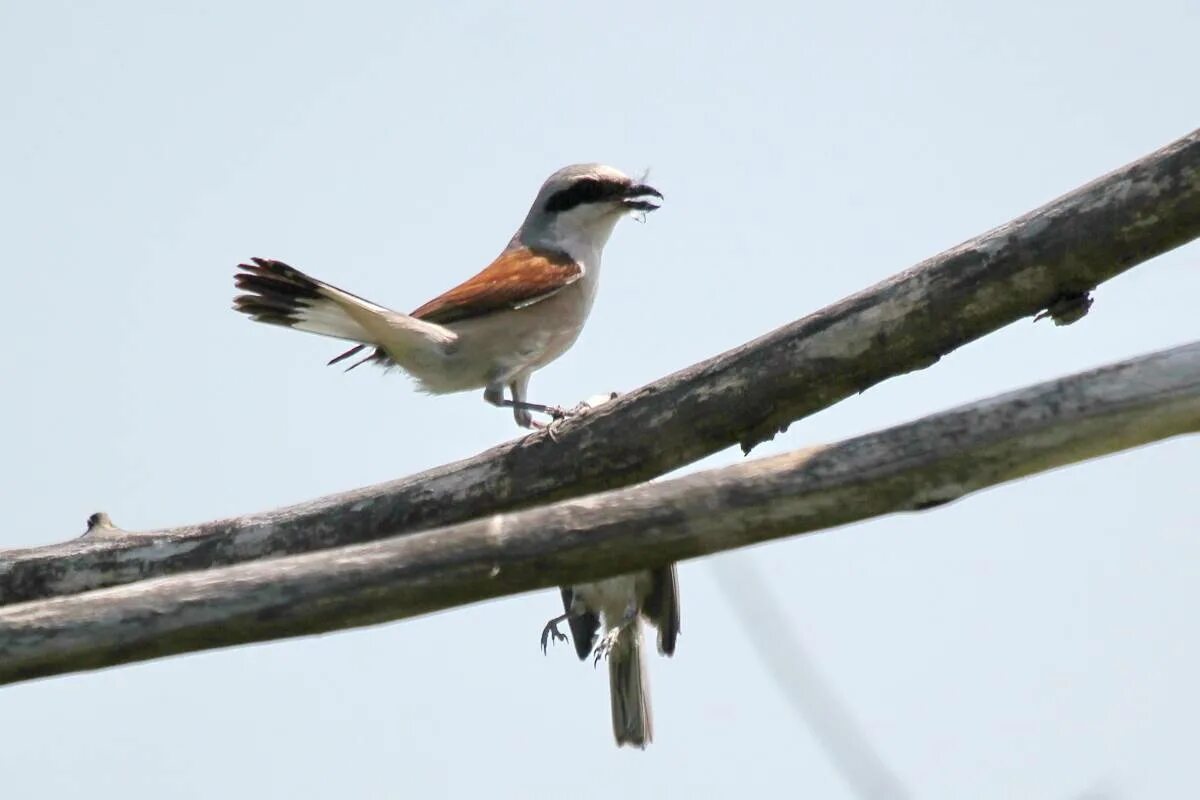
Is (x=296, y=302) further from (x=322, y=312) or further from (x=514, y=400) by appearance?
(x=514, y=400)

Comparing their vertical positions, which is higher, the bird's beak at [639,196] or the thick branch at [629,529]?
the bird's beak at [639,196]

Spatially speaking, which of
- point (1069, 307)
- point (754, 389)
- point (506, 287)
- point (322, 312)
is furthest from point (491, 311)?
point (1069, 307)

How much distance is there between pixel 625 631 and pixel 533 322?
1.39 meters

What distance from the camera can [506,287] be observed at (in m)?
5.46

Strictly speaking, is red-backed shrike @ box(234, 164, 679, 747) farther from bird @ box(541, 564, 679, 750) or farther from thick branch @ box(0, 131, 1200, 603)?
thick branch @ box(0, 131, 1200, 603)

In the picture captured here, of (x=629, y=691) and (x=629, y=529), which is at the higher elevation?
(x=629, y=529)

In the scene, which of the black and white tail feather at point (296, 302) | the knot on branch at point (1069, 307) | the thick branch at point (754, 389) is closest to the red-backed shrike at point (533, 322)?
the black and white tail feather at point (296, 302)

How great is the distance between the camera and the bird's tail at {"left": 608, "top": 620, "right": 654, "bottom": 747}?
19.5 feet

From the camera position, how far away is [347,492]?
374 cm

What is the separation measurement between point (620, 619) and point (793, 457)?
341cm

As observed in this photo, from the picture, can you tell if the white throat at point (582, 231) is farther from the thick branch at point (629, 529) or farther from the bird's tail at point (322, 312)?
the thick branch at point (629, 529)

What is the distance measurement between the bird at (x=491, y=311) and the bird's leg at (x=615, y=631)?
960 mm

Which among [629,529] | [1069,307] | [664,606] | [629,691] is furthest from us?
[629,691]

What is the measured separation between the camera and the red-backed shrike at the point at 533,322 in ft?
16.5
